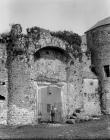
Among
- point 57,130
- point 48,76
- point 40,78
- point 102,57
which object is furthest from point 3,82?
point 102,57

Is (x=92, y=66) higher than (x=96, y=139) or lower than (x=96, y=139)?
higher

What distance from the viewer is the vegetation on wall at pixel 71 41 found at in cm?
1983

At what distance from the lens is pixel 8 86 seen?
17734mm

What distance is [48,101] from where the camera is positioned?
1900 cm

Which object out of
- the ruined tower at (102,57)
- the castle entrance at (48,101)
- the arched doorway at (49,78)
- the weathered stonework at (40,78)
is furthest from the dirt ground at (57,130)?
the ruined tower at (102,57)

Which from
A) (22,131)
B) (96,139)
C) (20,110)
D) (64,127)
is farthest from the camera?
(20,110)

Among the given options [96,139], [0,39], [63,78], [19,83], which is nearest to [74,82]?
[63,78]

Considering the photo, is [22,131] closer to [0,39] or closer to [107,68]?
[0,39]

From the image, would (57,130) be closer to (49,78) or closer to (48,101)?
(48,101)

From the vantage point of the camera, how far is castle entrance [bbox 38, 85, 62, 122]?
1859cm

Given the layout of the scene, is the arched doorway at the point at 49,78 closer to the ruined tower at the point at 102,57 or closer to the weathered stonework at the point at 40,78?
the weathered stonework at the point at 40,78

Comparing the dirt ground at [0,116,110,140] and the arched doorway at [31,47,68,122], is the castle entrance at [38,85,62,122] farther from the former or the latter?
the dirt ground at [0,116,110,140]

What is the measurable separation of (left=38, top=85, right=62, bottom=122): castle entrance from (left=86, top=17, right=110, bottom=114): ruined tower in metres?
3.70

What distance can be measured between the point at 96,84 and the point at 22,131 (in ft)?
28.3
